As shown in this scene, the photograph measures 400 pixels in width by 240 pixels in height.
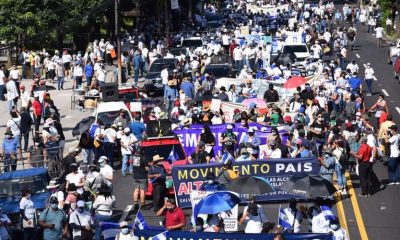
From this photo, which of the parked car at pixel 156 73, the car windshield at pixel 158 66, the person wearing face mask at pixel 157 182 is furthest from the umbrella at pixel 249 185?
the car windshield at pixel 158 66

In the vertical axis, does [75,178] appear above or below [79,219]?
above

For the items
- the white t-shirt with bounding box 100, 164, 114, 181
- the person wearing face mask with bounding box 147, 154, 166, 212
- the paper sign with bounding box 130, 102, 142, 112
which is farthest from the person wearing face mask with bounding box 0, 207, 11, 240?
the paper sign with bounding box 130, 102, 142, 112

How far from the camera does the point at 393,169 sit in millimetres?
25328

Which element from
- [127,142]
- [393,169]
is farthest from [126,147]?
[393,169]

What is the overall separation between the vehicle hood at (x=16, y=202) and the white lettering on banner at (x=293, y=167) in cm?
Answer: 524

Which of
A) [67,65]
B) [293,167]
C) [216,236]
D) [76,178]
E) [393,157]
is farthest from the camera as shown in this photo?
[67,65]

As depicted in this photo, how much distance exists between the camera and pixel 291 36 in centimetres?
5381

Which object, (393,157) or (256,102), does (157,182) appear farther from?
(256,102)

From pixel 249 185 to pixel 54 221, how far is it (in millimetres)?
4176

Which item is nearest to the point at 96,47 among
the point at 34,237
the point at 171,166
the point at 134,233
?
the point at 171,166

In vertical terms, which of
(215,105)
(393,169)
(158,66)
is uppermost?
(158,66)

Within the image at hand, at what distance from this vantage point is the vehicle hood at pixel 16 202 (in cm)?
2062

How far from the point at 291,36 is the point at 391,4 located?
2036 cm

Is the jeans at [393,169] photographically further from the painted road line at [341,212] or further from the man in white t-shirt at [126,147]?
the man in white t-shirt at [126,147]
